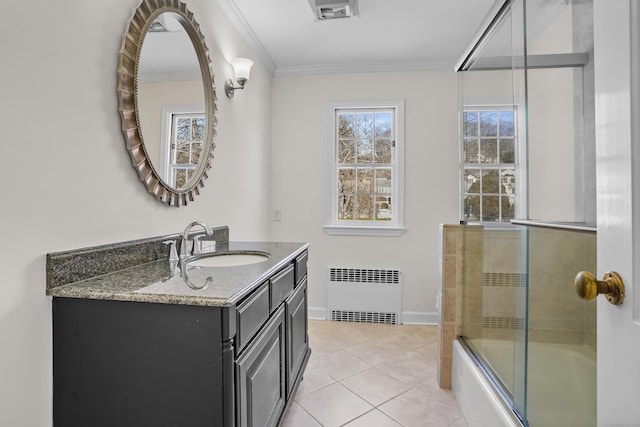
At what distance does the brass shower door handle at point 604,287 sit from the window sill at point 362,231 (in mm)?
2687

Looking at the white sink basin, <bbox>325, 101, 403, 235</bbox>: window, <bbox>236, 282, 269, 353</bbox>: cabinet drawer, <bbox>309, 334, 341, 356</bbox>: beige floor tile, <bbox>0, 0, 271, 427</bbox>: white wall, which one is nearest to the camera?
<bbox>0, 0, 271, 427</bbox>: white wall

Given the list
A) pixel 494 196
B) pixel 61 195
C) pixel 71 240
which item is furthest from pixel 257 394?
pixel 494 196

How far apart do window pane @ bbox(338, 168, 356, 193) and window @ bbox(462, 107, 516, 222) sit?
1313mm

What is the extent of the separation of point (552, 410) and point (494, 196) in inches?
40.5

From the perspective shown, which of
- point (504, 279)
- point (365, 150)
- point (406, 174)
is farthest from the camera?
point (365, 150)

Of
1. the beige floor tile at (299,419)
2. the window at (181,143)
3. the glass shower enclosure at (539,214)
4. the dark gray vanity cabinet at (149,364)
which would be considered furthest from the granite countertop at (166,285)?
the glass shower enclosure at (539,214)

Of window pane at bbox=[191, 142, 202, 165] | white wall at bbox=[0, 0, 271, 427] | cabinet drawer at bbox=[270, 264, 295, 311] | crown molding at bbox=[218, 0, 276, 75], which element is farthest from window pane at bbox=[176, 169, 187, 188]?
crown molding at bbox=[218, 0, 276, 75]

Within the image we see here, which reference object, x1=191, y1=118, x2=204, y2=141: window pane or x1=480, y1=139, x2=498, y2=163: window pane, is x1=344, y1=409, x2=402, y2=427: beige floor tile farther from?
x1=191, y1=118, x2=204, y2=141: window pane

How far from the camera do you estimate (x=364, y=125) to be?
11.4 ft

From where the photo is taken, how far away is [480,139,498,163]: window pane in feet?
6.10

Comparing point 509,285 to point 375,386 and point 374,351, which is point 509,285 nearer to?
point 375,386

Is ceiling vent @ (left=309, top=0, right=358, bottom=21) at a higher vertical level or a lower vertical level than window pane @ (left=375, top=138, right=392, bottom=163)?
higher

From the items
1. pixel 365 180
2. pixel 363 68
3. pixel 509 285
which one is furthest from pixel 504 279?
pixel 363 68

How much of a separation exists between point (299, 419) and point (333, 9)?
2.64 meters
